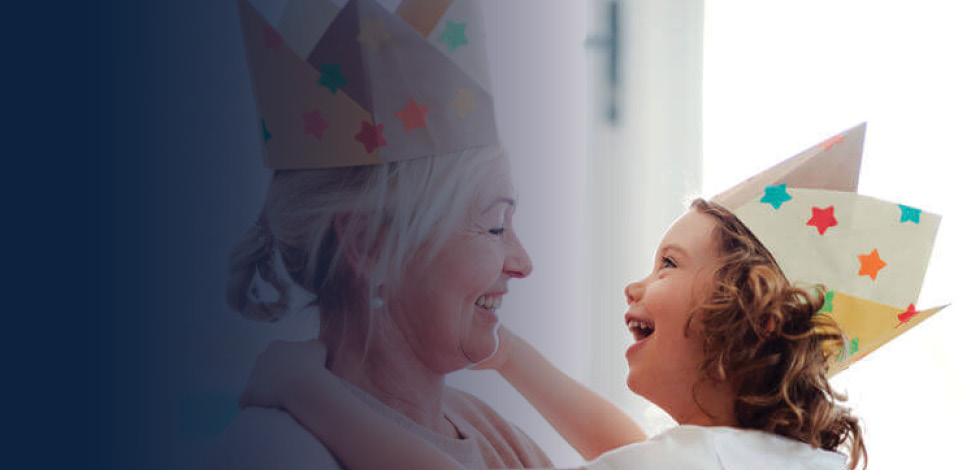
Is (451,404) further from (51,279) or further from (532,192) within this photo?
(51,279)

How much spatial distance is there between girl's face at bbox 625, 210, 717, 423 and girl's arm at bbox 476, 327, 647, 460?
0.15 ft

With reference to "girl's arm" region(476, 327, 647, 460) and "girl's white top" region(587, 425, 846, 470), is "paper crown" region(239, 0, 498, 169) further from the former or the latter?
"girl's white top" region(587, 425, 846, 470)

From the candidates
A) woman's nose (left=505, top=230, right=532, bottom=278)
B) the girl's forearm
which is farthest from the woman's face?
the girl's forearm

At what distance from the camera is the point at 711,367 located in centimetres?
82

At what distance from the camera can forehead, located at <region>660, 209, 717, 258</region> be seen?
854 mm

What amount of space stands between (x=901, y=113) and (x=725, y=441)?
31.5 inches

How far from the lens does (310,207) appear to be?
64 cm

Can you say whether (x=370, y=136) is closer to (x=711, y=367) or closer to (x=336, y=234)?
(x=336, y=234)

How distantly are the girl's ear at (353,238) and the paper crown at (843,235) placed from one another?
0.45 metres

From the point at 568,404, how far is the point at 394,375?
239 mm

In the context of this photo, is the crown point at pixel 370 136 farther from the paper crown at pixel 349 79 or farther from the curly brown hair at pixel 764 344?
the curly brown hair at pixel 764 344
